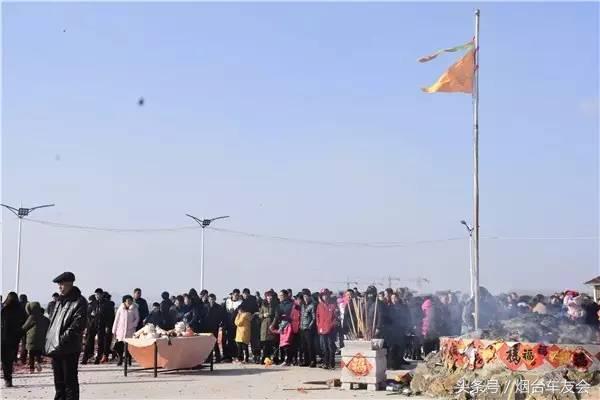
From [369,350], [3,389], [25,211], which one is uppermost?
[25,211]

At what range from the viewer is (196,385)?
1332 centimetres

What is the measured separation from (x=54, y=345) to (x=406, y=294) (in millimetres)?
13399

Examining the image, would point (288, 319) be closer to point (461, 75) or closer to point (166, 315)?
point (166, 315)

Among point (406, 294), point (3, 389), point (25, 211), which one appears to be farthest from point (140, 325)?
point (25, 211)

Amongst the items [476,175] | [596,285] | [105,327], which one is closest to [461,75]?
[476,175]

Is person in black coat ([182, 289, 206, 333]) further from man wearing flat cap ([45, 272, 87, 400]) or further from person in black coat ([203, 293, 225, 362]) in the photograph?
man wearing flat cap ([45, 272, 87, 400])

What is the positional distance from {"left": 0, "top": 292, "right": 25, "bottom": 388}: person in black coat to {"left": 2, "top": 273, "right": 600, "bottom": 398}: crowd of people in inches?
51.3

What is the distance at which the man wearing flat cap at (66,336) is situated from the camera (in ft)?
29.9

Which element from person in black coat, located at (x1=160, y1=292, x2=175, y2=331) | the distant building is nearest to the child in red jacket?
person in black coat, located at (x1=160, y1=292, x2=175, y2=331)

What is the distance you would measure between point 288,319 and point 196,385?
4.07m

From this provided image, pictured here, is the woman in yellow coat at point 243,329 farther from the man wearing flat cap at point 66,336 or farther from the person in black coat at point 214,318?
the man wearing flat cap at point 66,336

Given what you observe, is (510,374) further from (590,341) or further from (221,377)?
(221,377)

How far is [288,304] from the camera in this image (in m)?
17.4

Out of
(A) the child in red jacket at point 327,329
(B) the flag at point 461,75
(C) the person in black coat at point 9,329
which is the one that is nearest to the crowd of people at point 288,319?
(A) the child in red jacket at point 327,329
